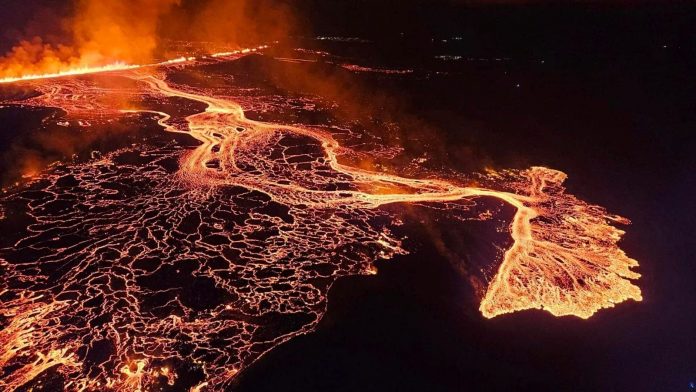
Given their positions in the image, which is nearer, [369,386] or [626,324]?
[369,386]

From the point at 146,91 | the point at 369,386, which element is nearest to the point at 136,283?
the point at 369,386

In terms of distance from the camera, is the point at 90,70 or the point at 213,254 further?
the point at 90,70

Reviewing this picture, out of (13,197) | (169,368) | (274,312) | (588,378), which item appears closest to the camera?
(169,368)

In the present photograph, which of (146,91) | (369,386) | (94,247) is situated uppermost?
(369,386)

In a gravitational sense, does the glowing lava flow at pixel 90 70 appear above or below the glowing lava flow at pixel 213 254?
below

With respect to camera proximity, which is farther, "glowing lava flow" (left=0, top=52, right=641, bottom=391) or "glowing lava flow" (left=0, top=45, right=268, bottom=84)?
"glowing lava flow" (left=0, top=45, right=268, bottom=84)

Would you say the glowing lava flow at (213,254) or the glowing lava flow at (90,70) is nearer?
the glowing lava flow at (213,254)

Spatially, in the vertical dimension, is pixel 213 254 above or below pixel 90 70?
above

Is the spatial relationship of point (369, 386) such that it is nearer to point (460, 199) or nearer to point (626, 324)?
point (626, 324)
